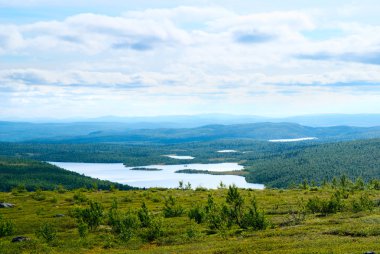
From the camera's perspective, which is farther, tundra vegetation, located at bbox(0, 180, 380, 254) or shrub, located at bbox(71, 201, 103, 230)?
shrub, located at bbox(71, 201, 103, 230)

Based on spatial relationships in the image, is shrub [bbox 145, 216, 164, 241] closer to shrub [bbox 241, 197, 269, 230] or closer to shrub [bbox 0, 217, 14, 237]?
shrub [bbox 241, 197, 269, 230]

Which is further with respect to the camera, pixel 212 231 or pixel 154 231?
pixel 212 231

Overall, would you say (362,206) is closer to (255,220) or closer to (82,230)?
(255,220)

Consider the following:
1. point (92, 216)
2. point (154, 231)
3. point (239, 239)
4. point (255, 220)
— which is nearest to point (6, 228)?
point (92, 216)

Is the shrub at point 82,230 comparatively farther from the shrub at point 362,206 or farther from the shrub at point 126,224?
the shrub at point 362,206

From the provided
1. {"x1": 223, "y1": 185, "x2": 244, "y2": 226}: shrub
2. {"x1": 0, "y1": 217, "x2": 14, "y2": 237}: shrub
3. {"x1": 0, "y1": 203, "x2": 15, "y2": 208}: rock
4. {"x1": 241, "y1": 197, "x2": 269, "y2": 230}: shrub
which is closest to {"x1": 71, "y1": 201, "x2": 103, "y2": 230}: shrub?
{"x1": 0, "y1": 217, "x2": 14, "y2": 237}: shrub

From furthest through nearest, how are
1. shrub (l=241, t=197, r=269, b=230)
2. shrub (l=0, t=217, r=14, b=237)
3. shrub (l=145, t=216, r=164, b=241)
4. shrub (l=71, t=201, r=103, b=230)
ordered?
1. shrub (l=71, t=201, r=103, b=230)
2. shrub (l=0, t=217, r=14, b=237)
3. shrub (l=145, t=216, r=164, b=241)
4. shrub (l=241, t=197, r=269, b=230)

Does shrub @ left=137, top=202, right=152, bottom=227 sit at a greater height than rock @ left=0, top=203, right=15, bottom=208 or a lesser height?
greater

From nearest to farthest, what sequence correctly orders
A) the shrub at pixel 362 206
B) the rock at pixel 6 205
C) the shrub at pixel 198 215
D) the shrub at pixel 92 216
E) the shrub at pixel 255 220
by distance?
the shrub at pixel 255 220, the shrub at pixel 362 206, the shrub at pixel 92 216, the shrub at pixel 198 215, the rock at pixel 6 205

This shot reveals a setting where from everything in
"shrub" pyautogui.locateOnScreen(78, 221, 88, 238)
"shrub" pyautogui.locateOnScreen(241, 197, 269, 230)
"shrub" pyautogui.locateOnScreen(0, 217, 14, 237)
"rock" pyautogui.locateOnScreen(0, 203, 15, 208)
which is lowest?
"rock" pyautogui.locateOnScreen(0, 203, 15, 208)

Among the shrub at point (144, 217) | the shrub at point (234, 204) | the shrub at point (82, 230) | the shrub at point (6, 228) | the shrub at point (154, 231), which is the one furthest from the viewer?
the shrub at point (6, 228)

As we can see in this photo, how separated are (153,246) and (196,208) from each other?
19972mm

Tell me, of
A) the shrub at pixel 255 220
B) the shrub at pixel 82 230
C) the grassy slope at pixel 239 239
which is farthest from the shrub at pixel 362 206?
the shrub at pixel 82 230

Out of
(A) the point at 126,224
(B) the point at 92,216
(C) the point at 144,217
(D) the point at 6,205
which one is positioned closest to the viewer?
(A) the point at 126,224
